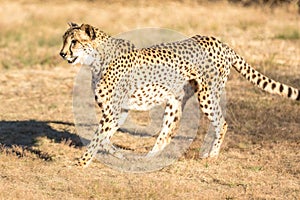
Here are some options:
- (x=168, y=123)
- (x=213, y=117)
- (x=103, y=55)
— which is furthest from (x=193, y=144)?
(x=103, y=55)

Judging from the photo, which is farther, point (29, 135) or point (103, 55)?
point (29, 135)

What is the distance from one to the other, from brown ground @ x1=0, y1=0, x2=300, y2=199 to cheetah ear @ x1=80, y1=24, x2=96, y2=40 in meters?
1.48

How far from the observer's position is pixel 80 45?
8055 millimetres

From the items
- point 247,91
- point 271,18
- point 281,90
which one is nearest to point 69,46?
point 281,90

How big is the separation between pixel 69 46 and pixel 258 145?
2878 millimetres

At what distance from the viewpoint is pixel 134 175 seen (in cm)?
800

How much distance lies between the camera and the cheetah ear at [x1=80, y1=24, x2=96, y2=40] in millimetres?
8070

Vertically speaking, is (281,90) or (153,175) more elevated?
(281,90)

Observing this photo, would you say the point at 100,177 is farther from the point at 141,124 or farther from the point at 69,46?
the point at 141,124

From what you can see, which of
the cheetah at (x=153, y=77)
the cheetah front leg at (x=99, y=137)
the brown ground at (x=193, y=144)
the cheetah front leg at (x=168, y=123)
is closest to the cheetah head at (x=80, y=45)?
the cheetah at (x=153, y=77)

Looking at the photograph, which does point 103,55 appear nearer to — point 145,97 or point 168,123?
point 145,97

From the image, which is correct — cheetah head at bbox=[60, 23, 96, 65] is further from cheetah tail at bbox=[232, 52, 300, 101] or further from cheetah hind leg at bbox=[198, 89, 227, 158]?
cheetah tail at bbox=[232, 52, 300, 101]

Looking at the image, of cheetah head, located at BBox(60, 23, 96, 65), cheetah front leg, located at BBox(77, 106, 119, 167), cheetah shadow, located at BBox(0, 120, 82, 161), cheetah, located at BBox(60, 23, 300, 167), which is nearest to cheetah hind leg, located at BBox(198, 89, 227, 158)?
cheetah, located at BBox(60, 23, 300, 167)

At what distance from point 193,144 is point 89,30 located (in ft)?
7.37
